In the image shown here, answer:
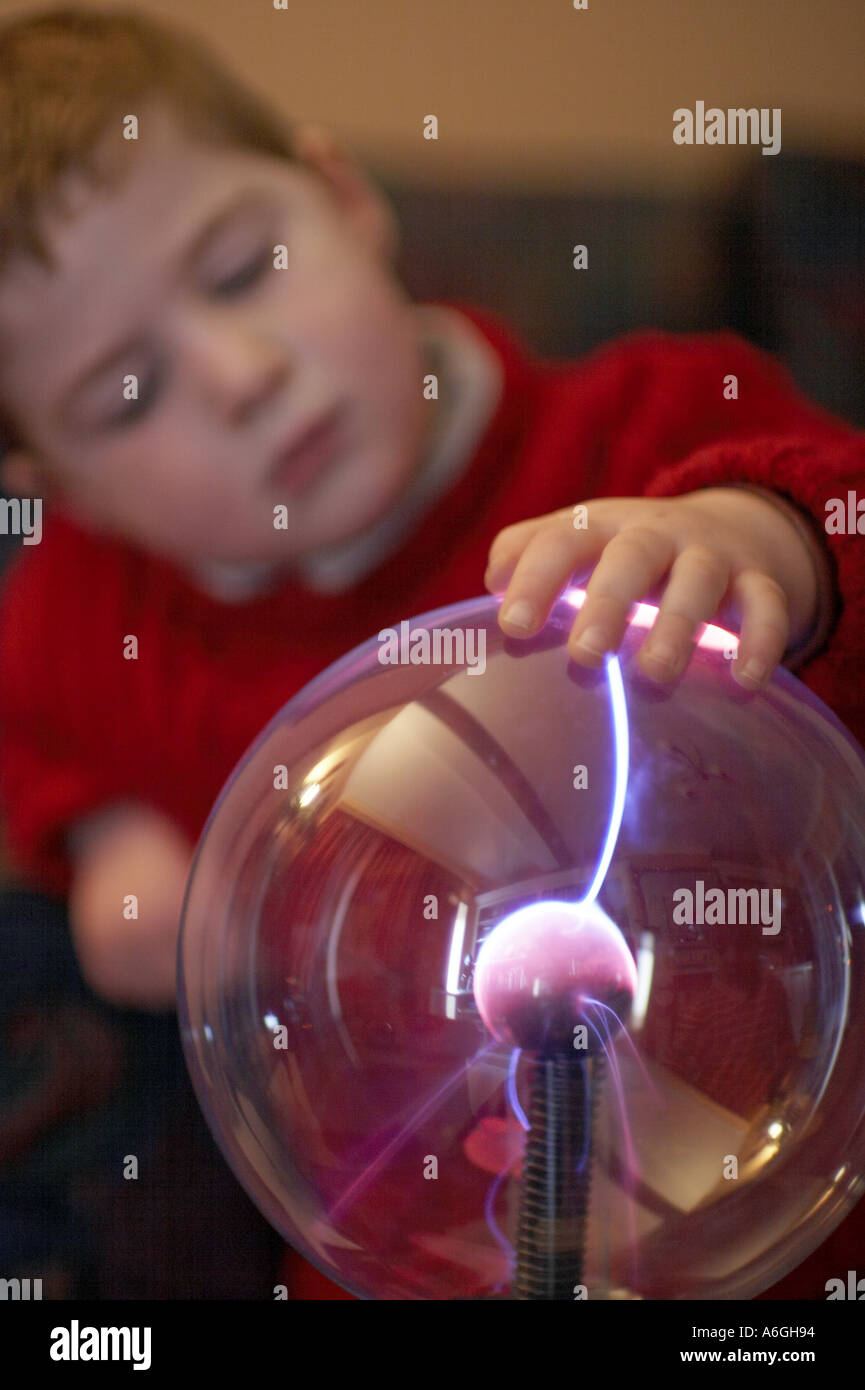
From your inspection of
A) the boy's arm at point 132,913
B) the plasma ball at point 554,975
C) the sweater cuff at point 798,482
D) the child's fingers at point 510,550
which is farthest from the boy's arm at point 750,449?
the boy's arm at point 132,913

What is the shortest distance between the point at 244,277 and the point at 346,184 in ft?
0.46

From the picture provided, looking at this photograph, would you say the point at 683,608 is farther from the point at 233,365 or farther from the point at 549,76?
the point at 549,76

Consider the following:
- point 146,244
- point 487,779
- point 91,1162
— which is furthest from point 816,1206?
point 146,244

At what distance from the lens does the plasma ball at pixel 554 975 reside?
1.24ft

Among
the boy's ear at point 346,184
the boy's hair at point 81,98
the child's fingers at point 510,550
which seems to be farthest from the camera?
the boy's ear at point 346,184

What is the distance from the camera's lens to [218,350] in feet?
2.50

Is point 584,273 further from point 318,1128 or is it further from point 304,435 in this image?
point 318,1128

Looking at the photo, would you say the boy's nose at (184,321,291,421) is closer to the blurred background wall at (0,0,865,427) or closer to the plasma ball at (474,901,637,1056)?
the blurred background wall at (0,0,865,427)

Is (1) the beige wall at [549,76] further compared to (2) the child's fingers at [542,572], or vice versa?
(1) the beige wall at [549,76]

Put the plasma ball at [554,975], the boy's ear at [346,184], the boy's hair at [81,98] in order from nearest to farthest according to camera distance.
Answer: the plasma ball at [554,975] → the boy's hair at [81,98] → the boy's ear at [346,184]

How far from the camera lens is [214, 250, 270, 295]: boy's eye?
2.54ft

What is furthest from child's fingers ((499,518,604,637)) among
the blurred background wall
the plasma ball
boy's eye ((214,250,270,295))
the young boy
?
the blurred background wall

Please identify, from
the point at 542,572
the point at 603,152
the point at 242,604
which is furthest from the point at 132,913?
the point at 603,152

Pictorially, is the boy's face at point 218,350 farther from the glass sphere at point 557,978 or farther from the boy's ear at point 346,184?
the glass sphere at point 557,978
